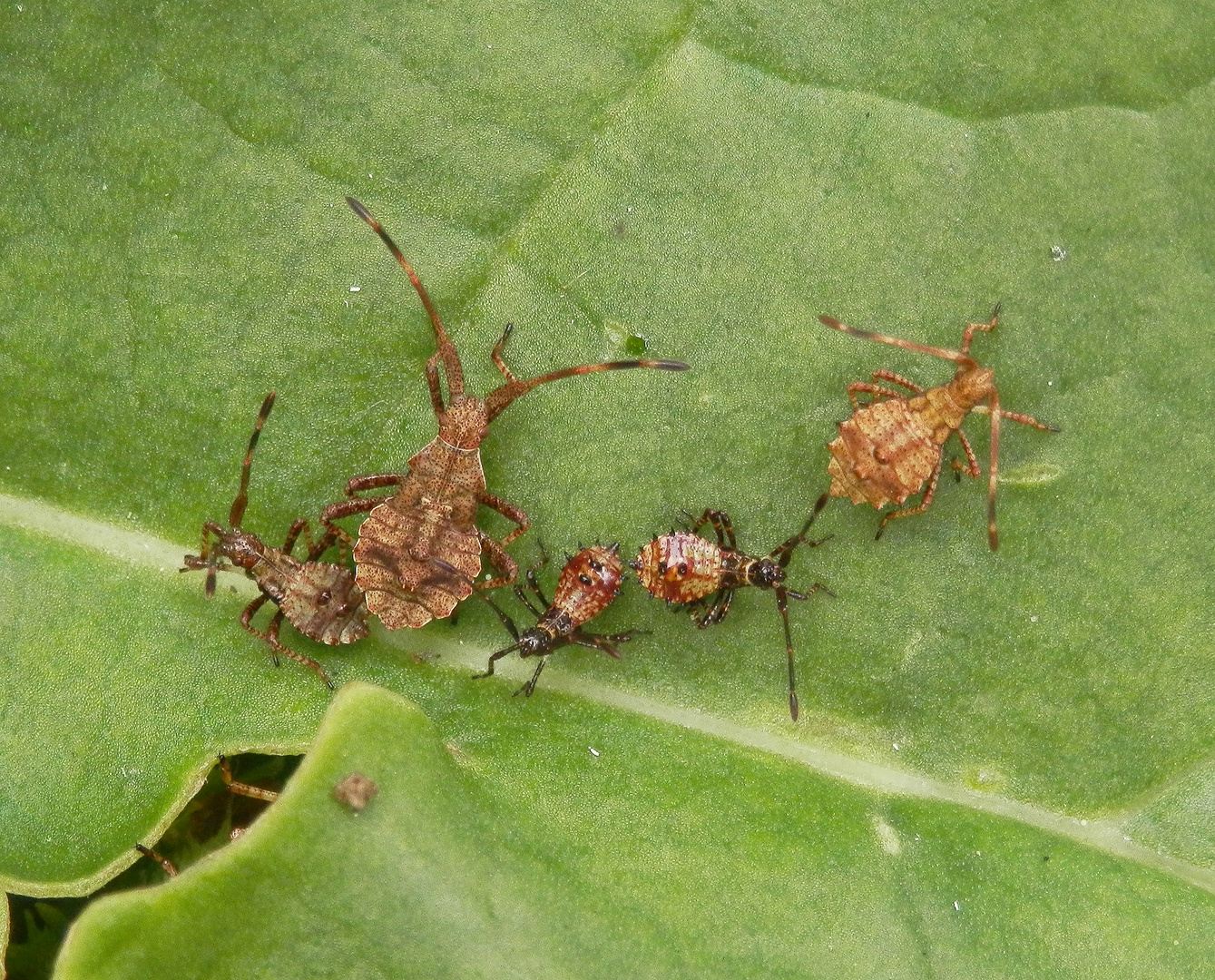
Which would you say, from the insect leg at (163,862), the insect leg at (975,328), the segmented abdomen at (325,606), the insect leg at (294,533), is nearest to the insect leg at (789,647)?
the insect leg at (975,328)

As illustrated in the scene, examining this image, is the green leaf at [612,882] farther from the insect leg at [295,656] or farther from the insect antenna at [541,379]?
the insect antenna at [541,379]

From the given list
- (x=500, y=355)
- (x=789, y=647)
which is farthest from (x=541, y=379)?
(x=789, y=647)

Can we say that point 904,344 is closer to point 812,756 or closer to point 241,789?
point 812,756

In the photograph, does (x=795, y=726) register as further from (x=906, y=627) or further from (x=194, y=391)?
(x=194, y=391)

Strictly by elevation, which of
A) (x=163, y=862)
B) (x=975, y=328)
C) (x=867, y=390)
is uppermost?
(x=975, y=328)

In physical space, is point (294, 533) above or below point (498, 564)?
above

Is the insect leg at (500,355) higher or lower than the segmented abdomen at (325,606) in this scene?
higher
